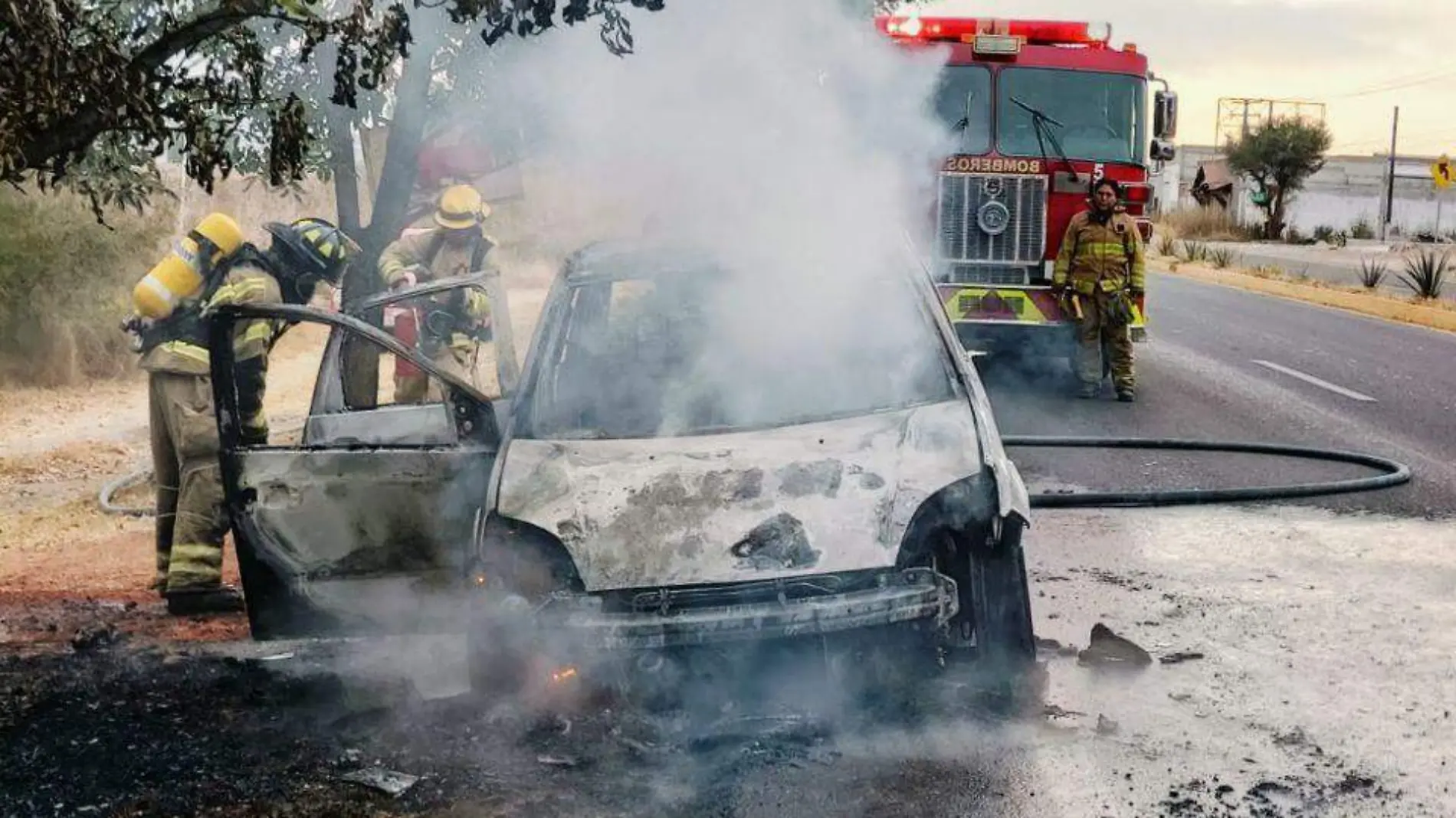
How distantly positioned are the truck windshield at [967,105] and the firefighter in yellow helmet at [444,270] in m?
4.07

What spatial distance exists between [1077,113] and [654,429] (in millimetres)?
7490

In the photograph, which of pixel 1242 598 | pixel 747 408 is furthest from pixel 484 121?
pixel 1242 598

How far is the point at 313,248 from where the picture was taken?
5.92m

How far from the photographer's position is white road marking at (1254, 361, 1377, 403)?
11.3 meters

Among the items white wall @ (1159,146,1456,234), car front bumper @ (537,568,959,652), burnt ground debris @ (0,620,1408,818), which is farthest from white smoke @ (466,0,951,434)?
white wall @ (1159,146,1456,234)

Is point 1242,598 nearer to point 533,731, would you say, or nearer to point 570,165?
point 533,731

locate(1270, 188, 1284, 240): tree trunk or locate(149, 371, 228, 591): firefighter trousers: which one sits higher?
locate(1270, 188, 1284, 240): tree trunk

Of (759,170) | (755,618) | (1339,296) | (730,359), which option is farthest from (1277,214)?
(755,618)

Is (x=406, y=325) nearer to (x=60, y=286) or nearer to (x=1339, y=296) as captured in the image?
(x=60, y=286)

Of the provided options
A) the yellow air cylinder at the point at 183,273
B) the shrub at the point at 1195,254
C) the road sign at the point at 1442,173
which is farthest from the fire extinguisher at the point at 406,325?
the road sign at the point at 1442,173

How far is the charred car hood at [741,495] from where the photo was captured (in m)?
3.93

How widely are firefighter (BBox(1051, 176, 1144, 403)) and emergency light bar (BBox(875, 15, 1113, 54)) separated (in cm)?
118

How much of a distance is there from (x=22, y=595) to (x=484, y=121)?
376cm

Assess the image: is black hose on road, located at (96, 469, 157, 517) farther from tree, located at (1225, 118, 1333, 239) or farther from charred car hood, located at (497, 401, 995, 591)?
tree, located at (1225, 118, 1333, 239)
